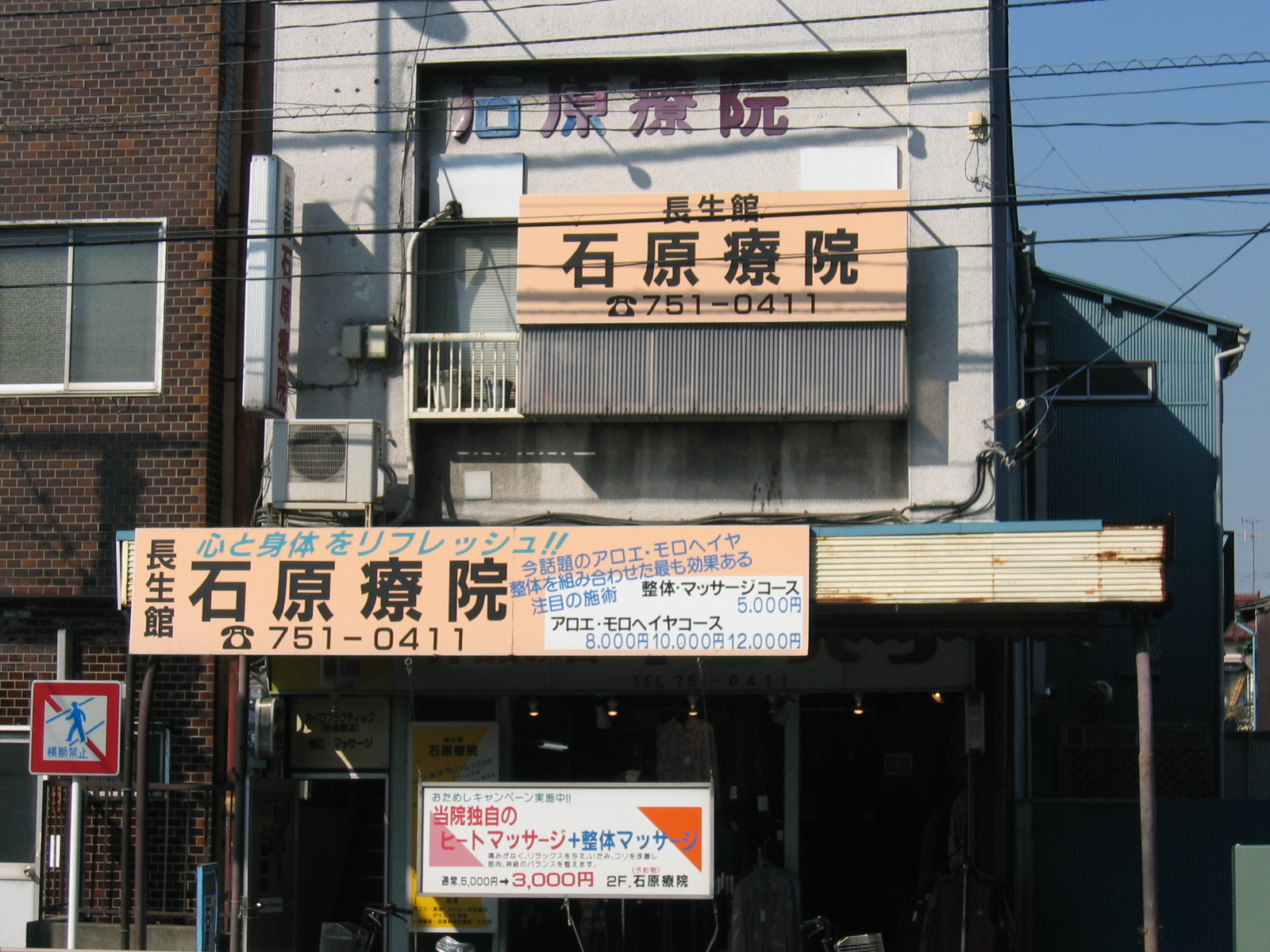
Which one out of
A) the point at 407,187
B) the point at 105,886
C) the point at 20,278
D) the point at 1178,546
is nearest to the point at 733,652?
the point at 407,187

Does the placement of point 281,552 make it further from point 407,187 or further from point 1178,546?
point 1178,546

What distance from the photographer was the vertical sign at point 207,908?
1088 cm

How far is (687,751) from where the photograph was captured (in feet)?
40.0

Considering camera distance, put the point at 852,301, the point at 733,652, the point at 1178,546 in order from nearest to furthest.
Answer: the point at 733,652, the point at 852,301, the point at 1178,546

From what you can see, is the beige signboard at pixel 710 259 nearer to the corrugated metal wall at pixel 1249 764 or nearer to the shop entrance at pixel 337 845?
the shop entrance at pixel 337 845

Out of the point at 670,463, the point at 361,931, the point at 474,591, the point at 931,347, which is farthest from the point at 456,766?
the point at 931,347

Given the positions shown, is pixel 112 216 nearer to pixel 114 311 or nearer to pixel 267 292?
pixel 114 311

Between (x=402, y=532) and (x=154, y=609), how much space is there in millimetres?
2053

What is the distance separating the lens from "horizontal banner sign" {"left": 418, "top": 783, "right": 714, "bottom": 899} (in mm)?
10242

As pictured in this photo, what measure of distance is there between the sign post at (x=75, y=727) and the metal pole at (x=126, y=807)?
0.86ft

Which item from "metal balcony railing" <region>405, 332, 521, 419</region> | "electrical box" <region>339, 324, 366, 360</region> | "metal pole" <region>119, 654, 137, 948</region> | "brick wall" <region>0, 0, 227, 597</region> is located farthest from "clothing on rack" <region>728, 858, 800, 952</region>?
"brick wall" <region>0, 0, 227, 597</region>

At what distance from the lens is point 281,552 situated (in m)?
10.2

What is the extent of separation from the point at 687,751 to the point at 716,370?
3569 millimetres

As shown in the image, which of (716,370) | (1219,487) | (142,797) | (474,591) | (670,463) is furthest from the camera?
(1219,487)
